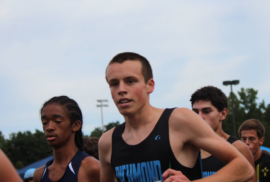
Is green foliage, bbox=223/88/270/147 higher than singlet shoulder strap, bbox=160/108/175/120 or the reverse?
the reverse

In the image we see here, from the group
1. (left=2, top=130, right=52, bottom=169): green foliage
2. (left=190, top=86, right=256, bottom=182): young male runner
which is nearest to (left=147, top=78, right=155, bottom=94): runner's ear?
(left=190, top=86, right=256, bottom=182): young male runner

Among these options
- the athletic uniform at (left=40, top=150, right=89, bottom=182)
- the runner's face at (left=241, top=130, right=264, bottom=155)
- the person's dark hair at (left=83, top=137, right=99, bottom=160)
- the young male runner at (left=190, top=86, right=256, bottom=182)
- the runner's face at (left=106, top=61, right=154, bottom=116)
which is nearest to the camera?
the runner's face at (left=106, top=61, right=154, bottom=116)

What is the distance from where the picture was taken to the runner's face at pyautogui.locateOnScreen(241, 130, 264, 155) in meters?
7.05

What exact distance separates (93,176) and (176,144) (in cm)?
155

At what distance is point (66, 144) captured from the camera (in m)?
4.39

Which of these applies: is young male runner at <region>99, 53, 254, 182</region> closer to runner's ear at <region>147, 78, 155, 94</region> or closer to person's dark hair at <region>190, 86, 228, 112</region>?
runner's ear at <region>147, 78, 155, 94</region>

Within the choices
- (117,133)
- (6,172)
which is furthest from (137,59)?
(6,172)

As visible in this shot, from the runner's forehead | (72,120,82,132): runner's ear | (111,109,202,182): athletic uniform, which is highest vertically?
the runner's forehead

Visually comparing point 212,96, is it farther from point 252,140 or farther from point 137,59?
point 252,140

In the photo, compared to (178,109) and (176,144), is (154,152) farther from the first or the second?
(178,109)

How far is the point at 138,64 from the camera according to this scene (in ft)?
10.8

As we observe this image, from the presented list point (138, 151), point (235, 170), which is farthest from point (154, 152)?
point (235, 170)

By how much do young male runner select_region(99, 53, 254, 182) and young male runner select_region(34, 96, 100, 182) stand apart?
2.83ft

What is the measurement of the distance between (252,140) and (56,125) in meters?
4.44
